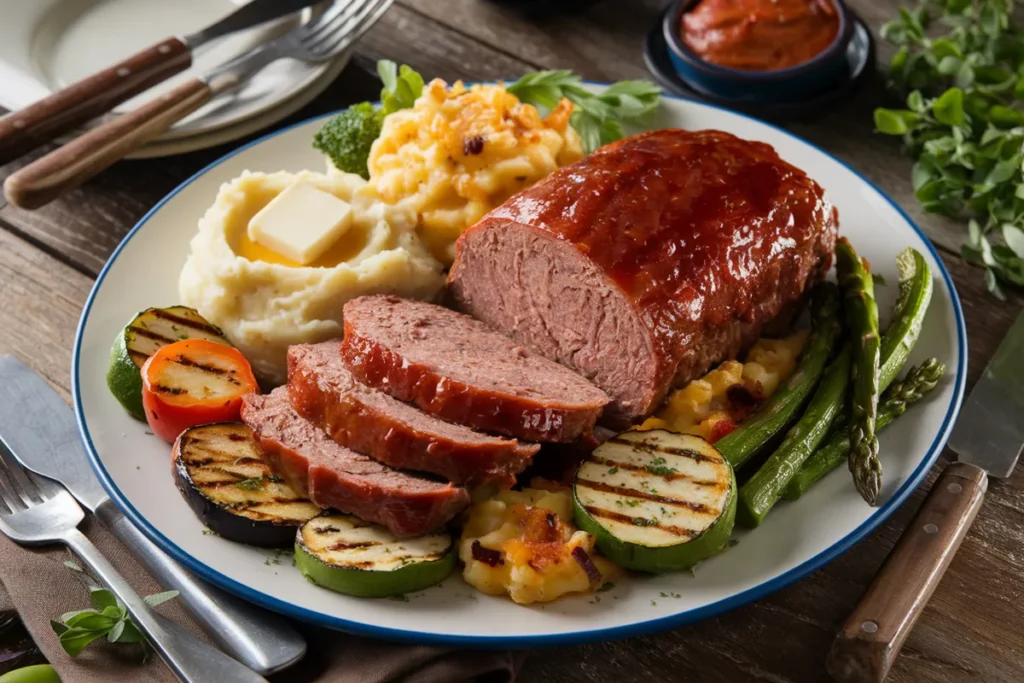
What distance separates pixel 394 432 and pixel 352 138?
2031 millimetres

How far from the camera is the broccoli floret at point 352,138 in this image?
512 cm

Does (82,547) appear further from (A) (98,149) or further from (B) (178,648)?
(A) (98,149)

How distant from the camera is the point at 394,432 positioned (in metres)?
3.60

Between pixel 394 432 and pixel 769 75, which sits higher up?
pixel 394 432

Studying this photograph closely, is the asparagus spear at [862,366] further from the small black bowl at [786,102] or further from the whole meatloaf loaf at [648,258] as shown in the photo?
the small black bowl at [786,102]

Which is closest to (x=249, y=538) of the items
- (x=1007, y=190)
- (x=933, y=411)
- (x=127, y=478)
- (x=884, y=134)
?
(x=127, y=478)

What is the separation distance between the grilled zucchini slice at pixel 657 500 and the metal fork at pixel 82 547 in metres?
1.15

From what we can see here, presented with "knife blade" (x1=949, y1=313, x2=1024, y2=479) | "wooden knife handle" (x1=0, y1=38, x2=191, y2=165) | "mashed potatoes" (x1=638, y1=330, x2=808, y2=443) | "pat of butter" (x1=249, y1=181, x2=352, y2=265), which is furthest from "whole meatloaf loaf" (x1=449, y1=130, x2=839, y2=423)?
"wooden knife handle" (x1=0, y1=38, x2=191, y2=165)

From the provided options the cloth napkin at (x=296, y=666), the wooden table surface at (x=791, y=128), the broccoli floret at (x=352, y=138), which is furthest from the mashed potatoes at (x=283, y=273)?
the cloth napkin at (x=296, y=666)

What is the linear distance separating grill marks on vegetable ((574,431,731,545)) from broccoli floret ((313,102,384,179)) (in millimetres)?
2210

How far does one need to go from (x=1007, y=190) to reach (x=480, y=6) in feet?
11.3

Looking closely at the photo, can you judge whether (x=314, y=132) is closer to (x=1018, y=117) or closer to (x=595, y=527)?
(x=595, y=527)

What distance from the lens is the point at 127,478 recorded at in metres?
3.70

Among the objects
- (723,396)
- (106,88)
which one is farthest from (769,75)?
(106,88)
